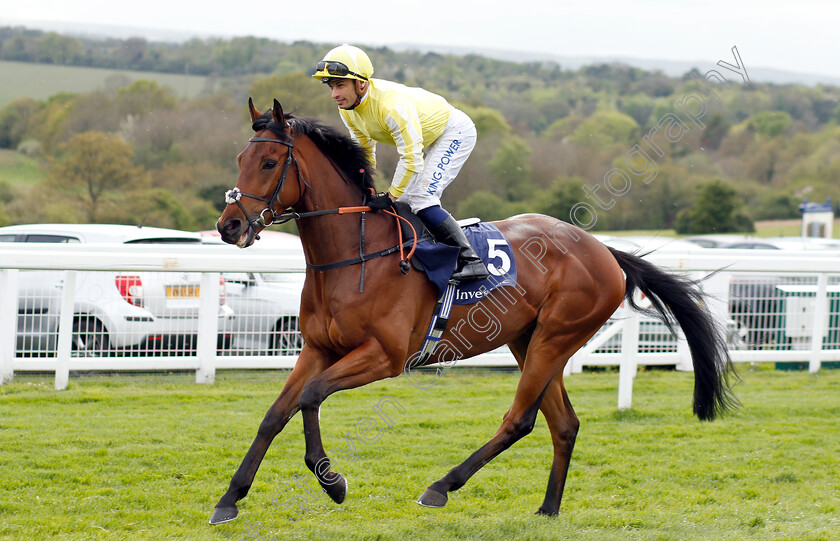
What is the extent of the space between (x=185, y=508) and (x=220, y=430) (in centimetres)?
137

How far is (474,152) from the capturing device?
23344 millimetres

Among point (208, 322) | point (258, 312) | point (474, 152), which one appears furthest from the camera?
point (474, 152)

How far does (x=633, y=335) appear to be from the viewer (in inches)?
235

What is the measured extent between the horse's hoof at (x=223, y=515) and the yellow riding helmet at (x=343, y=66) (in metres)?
1.83

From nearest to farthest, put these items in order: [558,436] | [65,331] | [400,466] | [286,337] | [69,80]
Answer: [558,436] → [400,466] → [65,331] → [286,337] → [69,80]

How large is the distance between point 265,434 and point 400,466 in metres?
1.27

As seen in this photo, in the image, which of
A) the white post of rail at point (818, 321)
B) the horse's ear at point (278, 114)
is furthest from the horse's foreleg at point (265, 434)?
the white post of rail at point (818, 321)

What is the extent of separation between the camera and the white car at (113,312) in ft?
19.6

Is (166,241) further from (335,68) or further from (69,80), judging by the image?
(69,80)

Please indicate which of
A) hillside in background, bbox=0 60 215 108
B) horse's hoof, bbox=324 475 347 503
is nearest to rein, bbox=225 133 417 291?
horse's hoof, bbox=324 475 347 503

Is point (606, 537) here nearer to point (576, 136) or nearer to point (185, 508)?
point (185, 508)

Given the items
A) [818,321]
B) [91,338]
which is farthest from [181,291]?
[818,321]

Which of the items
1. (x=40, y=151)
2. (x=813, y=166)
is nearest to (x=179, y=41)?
(x=40, y=151)

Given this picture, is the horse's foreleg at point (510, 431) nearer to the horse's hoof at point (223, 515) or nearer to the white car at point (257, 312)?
the horse's hoof at point (223, 515)
